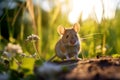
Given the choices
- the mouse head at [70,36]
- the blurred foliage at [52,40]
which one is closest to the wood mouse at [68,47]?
the mouse head at [70,36]

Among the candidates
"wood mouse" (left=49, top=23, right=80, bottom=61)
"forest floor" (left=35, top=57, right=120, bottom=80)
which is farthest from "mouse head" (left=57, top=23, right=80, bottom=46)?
"forest floor" (left=35, top=57, right=120, bottom=80)

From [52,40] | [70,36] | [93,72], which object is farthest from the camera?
[52,40]

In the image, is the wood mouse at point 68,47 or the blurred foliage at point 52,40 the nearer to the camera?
the blurred foliage at point 52,40

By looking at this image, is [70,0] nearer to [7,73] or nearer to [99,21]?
[99,21]

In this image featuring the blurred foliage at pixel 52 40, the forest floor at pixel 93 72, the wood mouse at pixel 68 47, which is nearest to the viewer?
the forest floor at pixel 93 72

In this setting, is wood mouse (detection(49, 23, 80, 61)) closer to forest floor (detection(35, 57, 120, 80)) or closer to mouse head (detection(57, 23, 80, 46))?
mouse head (detection(57, 23, 80, 46))

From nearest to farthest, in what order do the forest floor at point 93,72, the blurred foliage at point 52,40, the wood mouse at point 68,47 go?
the forest floor at point 93,72, the blurred foliage at point 52,40, the wood mouse at point 68,47

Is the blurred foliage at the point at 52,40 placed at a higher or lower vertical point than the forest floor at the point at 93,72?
higher

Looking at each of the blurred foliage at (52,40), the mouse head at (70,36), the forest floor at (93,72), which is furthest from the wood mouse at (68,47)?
the forest floor at (93,72)

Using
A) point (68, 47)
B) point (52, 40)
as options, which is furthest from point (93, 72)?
point (52, 40)

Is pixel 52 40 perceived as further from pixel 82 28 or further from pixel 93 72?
pixel 93 72

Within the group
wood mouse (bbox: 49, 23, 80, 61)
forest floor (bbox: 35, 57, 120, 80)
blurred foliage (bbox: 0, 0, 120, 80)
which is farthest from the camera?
wood mouse (bbox: 49, 23, 80, 61)

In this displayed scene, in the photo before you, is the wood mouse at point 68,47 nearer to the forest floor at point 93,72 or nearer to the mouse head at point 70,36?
the mouse head at point 70,36
